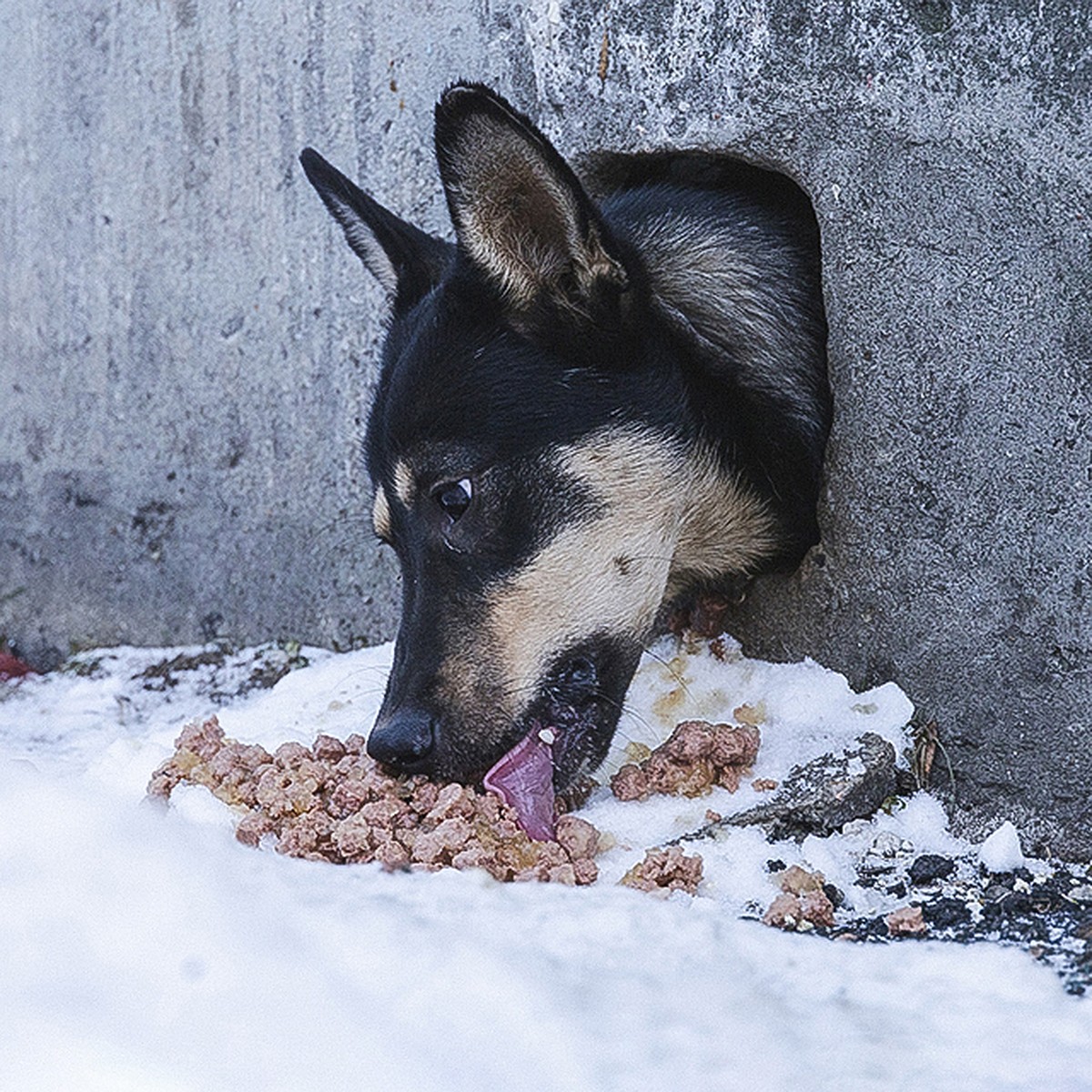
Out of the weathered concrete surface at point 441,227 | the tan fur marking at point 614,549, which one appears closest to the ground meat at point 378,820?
the tan fur marking at point 614,549

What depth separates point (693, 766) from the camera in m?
2.92

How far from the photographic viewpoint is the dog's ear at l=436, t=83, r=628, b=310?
2693 mm

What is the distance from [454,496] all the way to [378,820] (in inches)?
25.3

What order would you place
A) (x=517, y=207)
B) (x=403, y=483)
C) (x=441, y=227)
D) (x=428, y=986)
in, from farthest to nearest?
(x=441, y=227) < (x=403, y=483) < (x=517, y=207) < (x=428, y=986)

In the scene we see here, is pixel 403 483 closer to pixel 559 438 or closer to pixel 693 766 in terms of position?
pixel 559 438

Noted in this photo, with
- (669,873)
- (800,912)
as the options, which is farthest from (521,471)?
(800,912)

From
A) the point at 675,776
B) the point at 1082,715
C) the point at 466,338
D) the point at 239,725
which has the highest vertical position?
the point at 466,338

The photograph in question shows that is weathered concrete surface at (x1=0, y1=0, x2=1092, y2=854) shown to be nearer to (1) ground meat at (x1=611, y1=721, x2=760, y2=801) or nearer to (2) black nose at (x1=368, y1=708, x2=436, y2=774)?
(1) ground meat at (x1=611, y1=721, x2=760, y2=801)

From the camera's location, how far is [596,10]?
11.0 feet

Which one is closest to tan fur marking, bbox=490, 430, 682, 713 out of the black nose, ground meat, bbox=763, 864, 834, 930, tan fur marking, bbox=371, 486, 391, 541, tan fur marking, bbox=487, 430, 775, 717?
tan fur marking, bbox=487, 430, 775, 717

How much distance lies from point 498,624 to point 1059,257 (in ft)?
3.88

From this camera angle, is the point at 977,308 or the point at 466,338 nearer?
the point at 977,308

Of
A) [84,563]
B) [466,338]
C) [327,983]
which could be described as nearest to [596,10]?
[466,338]

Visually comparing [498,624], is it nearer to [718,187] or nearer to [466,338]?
[466,338]
